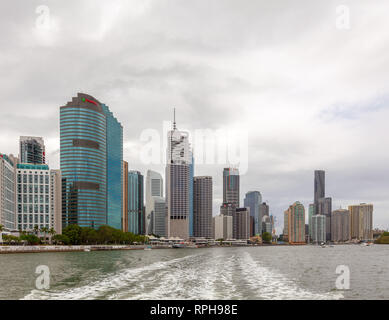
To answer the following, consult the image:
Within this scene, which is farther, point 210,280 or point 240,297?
point 210,280

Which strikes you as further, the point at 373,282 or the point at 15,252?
the point at 15,252

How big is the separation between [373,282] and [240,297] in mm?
21957

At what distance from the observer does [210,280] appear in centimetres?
4397
